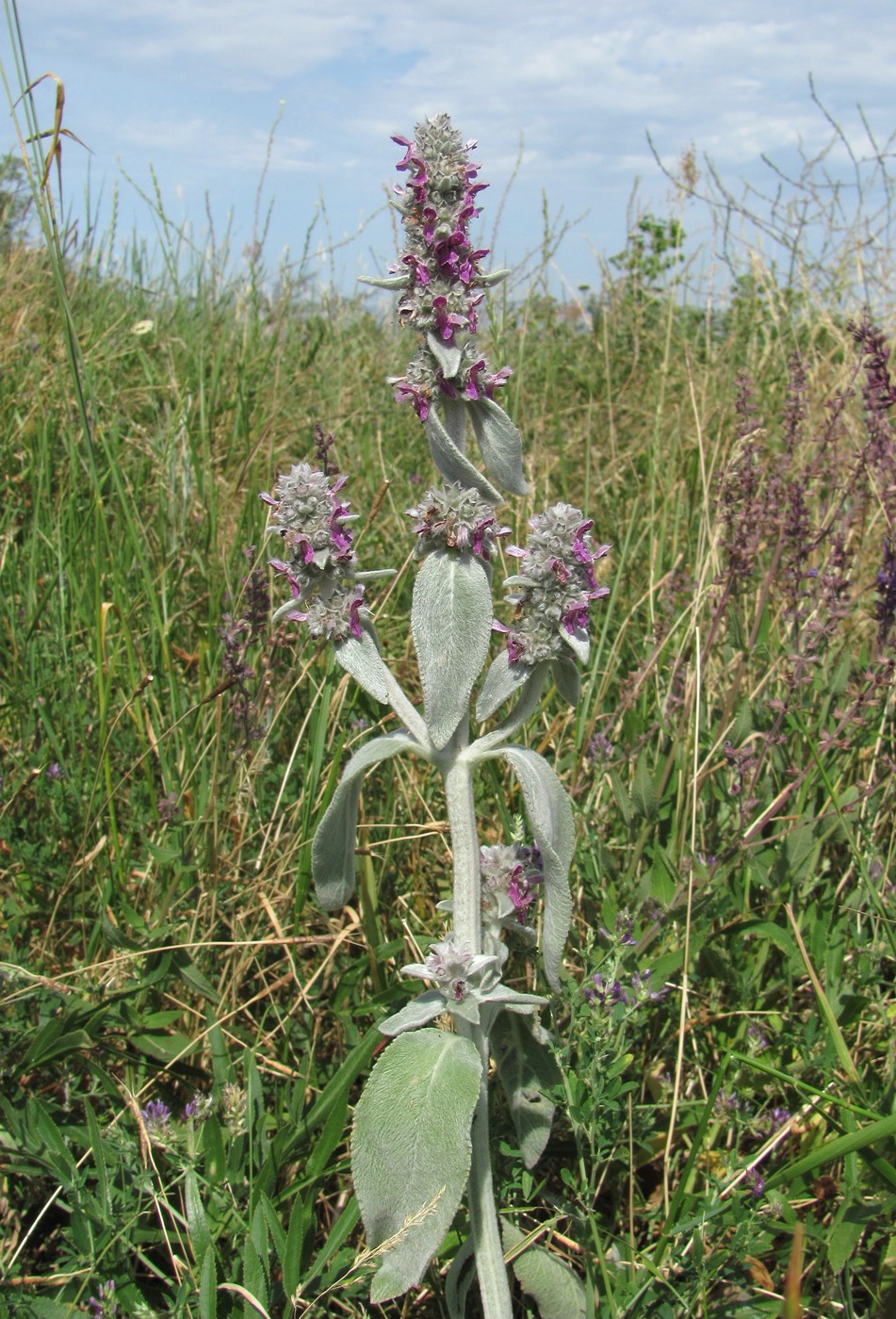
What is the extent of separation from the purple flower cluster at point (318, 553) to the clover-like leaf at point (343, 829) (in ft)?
0.58

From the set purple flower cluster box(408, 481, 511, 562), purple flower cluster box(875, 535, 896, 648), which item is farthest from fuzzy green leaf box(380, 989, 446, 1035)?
purple flower cluster box(875, 535, 896, 648)

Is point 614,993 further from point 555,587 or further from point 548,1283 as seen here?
point 555,587

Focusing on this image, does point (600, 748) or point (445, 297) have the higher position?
point (445, 297)

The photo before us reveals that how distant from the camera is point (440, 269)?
143cm

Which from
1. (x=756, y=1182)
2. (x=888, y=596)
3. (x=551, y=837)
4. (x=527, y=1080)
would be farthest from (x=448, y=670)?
(x=888, y=596)

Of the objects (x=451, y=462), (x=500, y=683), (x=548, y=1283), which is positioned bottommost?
(x=548, y=1283)

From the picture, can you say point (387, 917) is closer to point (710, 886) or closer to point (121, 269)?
point (710, 886)

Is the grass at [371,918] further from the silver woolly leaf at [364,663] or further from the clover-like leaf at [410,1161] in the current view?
the silver woolly leaf at [364,663]

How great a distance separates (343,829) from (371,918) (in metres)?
0.60

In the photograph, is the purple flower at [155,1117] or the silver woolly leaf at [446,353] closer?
the silver woolly leaf at [446,353]

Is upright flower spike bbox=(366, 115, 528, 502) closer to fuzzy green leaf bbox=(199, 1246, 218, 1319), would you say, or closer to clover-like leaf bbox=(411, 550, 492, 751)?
clover-like leaf bbox=(411, 550, 492, 751)

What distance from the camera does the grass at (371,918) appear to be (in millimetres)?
1689

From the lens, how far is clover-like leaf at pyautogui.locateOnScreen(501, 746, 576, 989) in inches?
55.9

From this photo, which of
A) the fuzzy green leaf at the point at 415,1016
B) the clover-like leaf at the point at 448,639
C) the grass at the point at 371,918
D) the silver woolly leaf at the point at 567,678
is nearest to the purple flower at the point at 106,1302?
the grass at the point at 371,918
